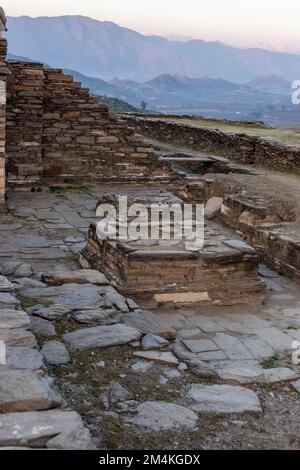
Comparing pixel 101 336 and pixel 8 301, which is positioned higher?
pixel 8 301

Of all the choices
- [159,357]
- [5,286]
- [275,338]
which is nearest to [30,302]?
[5,286]

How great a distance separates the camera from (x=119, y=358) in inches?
172

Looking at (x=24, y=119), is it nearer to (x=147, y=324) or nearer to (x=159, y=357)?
(x=147, y=324)

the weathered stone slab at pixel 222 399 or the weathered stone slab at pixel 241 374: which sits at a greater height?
the weathered stone slab at pixel 222 399

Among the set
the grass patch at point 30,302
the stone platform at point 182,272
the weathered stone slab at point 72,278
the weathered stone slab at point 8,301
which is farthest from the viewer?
the stone platform at point 182,272

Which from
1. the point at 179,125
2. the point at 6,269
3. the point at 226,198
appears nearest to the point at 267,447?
the point at 6,269

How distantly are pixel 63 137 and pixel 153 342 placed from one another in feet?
27.7

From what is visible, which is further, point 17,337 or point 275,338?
point 275,338

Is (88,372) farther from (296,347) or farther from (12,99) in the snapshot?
(12,99)

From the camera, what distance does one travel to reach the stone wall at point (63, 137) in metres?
12.0

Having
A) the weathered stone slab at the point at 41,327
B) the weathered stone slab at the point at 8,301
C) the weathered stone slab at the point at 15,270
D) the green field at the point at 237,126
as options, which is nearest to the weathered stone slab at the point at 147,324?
the weathered stone slab at the point at 41,327

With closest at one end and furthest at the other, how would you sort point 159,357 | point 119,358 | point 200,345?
point 119,358
point 159,357
point 200,345

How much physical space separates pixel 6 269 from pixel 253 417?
10.7 ft

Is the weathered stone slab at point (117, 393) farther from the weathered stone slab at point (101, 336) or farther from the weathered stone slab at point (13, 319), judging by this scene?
the weathered stone slab at point (13, 319)
